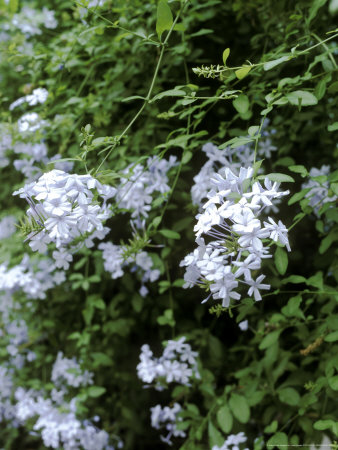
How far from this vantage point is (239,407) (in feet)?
4.50

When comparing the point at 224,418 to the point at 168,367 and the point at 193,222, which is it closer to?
the point at 168,367

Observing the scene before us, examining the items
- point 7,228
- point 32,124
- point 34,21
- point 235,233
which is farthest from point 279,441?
point 34,21

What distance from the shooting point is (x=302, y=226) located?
1759mm

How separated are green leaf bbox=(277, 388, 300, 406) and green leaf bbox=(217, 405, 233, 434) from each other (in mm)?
152

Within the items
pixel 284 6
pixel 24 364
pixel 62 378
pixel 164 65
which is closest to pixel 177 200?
pixel 164 65

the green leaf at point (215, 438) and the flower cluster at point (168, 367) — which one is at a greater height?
the flower cluster at point (168, 367)

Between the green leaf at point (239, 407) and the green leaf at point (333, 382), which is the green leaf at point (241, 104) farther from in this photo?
the green leaf at point (239, 407)

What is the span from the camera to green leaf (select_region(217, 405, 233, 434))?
1.33m

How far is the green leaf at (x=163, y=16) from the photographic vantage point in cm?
104

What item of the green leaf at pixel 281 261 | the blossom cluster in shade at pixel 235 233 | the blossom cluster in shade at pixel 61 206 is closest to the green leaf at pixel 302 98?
the blossom cluster in shade at pixel 235 233

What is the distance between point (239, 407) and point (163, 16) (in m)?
1.04

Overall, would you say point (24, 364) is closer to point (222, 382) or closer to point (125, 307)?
point (125, 307)

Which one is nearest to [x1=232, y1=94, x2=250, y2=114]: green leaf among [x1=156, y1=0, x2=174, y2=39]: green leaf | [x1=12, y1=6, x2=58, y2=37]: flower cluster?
[x1=156, y1=0, x2=174, y2=39]: green leaf

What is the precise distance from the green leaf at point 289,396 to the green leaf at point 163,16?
3.33 ft
